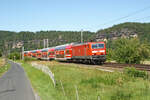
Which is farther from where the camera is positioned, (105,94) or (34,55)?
(34,55)

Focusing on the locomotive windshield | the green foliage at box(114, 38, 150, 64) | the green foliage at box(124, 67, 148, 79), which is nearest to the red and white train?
the locomotive windshield

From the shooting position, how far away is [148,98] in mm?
9508

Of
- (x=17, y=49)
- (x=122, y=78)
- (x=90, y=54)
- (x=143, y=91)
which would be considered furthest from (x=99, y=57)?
(x=17, y=49)

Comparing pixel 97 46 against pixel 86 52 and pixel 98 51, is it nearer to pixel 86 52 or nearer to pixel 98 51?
pixel 98 51

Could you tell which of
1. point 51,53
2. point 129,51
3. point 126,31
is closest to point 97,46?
point 129,51

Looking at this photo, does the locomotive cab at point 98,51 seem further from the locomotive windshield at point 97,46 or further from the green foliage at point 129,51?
the green foliage at point 129,51

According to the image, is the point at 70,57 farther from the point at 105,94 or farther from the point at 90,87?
the point at 105,94

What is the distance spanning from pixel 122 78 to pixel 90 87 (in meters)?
2.63

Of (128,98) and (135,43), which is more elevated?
(135,43)

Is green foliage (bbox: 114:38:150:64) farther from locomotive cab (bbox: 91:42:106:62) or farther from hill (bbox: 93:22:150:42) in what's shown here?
hill (bbox: 93:22:150:42)

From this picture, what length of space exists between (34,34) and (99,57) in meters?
172

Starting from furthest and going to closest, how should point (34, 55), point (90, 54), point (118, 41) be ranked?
point (34, 55) < point (118, 41) < point (90, 54)

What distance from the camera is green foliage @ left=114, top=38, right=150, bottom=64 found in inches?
1481

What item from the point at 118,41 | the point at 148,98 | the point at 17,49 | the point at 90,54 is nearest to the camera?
the point at 148,98
